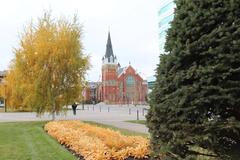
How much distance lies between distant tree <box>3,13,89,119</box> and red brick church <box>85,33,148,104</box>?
4039 inches

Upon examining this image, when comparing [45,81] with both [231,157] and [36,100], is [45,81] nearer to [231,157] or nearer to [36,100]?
[36,100]

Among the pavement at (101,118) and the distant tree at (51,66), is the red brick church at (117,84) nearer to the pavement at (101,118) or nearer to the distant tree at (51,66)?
the pavement at (101,118)

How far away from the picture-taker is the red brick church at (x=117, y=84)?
5349 inches

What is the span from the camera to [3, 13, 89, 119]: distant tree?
28.0 meters

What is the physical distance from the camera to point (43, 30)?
2881cm

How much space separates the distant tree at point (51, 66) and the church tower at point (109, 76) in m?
101

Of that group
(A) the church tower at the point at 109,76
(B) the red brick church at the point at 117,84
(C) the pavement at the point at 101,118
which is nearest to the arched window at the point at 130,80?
(B) the red brick church at the point at 117,84

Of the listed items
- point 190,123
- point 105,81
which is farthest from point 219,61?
point 105,81

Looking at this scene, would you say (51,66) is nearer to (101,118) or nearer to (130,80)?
(101,118)

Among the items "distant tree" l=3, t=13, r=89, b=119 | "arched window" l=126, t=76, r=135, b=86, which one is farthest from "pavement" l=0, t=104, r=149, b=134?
"arched window" l=126, t=76, r=135, b=86

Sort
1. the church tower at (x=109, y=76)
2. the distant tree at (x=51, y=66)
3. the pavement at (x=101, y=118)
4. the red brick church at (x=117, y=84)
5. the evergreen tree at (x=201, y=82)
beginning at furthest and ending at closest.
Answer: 1. the red brick church at (x=117, y=84)
2. the church tower at (x=109, y=76)
3. the distant tree at (x=51, y=66)
4. the pavement at (x=101, y=118)
5. the evergreen tree at (x=201, y=82)

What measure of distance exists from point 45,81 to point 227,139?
23.8m

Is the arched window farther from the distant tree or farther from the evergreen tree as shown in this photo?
the evergreen tree

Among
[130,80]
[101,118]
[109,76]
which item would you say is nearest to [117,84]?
[109,76]
